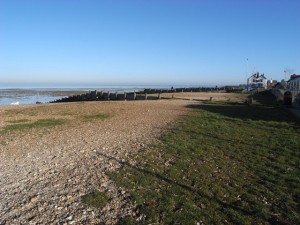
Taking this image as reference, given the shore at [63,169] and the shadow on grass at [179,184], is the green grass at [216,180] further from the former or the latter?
the shore at [63,169]

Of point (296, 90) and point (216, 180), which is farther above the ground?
point (296, 90)

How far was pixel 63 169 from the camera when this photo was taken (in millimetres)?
8539

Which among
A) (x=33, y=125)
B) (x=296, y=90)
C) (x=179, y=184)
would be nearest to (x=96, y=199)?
(x=179, y=184)

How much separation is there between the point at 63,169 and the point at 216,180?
405 centimetres

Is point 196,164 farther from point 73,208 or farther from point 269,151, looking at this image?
point 73,208

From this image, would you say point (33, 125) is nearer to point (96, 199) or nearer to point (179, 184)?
point (96, 199)

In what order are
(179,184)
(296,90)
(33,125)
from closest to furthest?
(179,184), (33,125), (296,90)

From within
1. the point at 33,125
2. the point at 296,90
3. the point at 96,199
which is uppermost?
the point at 296,90

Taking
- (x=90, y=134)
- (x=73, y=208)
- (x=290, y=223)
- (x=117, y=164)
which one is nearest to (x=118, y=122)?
(x=90, y=134)

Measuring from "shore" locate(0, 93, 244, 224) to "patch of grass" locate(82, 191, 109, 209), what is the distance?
11cm

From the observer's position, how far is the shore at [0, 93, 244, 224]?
5.88 m

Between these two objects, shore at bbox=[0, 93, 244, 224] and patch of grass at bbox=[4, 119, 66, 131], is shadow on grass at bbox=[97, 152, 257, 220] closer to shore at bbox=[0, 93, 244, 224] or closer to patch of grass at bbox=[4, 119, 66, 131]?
shore at bbox=[0, 93, 244, 224]

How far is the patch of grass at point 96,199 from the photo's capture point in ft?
20.4

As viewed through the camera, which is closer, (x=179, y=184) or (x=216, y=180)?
(x=179, y=184)
